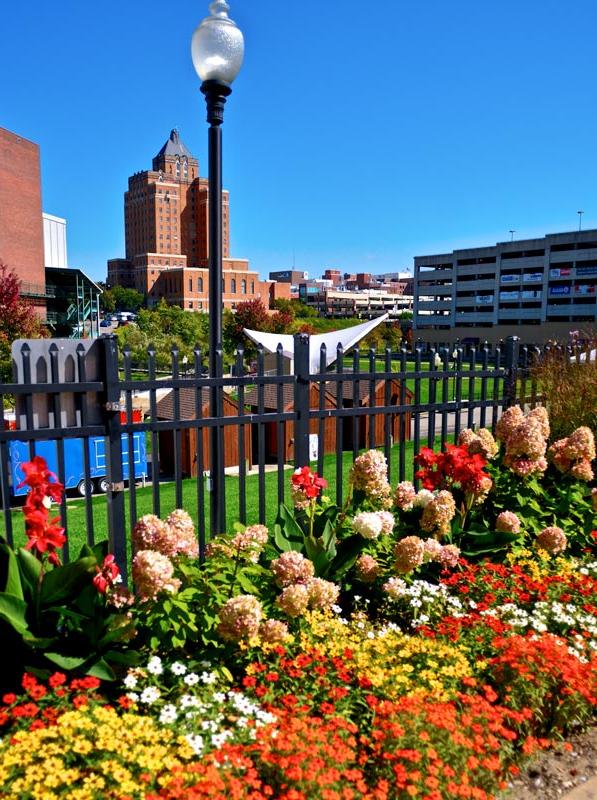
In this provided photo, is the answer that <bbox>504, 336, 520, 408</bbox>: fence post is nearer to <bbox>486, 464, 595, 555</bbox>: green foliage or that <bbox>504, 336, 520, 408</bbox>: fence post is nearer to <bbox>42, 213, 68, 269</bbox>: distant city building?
<bbox>486, 464, 595, 555</bbox>: green foliage

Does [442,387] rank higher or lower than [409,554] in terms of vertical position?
higher

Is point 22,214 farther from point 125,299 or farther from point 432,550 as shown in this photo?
point 125,299

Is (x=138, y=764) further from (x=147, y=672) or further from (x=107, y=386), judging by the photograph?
(x=107, y=386)

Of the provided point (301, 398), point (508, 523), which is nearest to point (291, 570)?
point (301, 398)

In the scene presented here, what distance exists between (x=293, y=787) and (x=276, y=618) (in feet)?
4.07

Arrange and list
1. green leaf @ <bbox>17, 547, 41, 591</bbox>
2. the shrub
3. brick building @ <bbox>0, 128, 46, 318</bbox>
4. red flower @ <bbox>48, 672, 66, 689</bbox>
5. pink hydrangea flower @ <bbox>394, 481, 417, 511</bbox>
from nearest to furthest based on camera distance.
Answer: red flower @ <bbox>48, 672, 66, 689</bbox>, green leaf @ <bbox>17, 547, 41, 591</bbox>, pink hydrangea flower @ <bbox>394, 481, 417, 511</bbox>, the shrub, brick building @ <bbox>0, 128, 46, 318</bbox>

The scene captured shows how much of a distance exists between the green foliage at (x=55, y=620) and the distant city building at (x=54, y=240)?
71.2m

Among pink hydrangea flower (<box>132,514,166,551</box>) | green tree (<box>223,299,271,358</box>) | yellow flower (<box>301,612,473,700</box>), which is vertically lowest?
yellow flower (<box>301,612,473,700</box>)

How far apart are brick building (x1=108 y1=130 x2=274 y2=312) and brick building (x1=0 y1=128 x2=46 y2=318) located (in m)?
67.7

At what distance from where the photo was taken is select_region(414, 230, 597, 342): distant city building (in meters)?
80.5

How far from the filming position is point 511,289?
89250 millimetres

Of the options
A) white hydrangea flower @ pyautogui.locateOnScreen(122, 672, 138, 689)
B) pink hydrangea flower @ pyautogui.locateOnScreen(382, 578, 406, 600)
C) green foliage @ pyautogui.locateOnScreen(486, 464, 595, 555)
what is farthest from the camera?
green foliage @ pyautogui.locateOnScreen(486, 464, 595, 555)

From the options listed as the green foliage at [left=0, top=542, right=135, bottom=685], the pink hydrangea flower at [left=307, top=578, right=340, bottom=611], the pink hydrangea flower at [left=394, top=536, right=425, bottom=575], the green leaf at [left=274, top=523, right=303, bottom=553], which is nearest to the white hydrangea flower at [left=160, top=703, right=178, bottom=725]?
the green foliage at [left=0, top=542, right=135, bottom=685]

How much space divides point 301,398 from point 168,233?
148689mm
